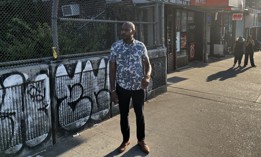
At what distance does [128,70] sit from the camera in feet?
12.7

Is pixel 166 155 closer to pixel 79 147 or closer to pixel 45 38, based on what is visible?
pixel 79 147

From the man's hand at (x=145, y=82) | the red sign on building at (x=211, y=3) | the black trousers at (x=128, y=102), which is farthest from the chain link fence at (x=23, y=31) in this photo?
the red sign on building at (x=211, y=3)

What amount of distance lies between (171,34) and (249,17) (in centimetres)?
1673

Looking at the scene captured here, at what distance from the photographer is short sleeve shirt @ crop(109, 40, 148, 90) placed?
3.86 meters

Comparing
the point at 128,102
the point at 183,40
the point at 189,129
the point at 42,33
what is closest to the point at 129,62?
the point at 128,102

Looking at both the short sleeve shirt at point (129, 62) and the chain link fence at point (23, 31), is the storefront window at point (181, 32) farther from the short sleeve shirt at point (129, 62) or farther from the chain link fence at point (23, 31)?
the short sleeve shirt at point (129, 62)

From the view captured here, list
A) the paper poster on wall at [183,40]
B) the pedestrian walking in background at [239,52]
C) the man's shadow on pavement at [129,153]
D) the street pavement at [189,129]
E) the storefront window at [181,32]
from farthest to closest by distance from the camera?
the pedestrian walking in background at [239,52]
the paper poster on wall at [183,40]
the storefront window at [181,32]
the street pavement at [189,129]
the man's shadow on pavement at [129,153]

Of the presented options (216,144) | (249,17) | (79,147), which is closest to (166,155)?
(216,144)

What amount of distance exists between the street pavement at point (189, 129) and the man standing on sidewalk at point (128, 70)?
0.60 metres

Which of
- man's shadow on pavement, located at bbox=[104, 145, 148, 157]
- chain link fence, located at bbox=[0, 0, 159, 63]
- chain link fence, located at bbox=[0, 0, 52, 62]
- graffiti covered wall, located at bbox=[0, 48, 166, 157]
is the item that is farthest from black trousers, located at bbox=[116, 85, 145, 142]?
chain link fence, located at bbox=[0, 0, 52, 62]

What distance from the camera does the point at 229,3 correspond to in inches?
535

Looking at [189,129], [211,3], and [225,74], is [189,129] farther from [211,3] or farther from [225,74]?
[211,3]

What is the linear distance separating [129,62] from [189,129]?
192cm

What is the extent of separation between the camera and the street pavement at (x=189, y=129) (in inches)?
163
